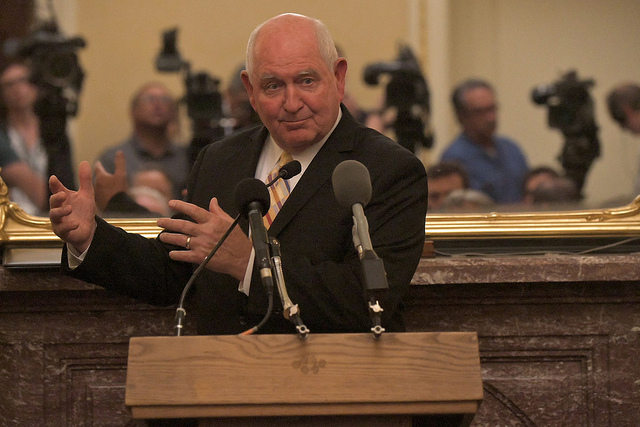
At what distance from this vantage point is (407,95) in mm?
4438

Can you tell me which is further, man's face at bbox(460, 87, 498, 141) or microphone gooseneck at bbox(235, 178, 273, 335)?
man's face at bbox(460, 87, 498, 141)

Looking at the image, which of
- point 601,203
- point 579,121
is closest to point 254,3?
point 579,121

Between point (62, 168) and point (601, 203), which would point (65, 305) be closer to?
point (62, 168)

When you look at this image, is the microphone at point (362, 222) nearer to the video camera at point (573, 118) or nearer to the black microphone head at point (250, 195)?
the black microphone head at point (250, 195)

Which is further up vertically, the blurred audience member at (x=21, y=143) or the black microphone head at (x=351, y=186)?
the black microphone head at (x=351, y=186)

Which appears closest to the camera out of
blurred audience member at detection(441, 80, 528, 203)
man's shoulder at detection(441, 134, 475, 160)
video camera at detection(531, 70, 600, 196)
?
blurred audience member at detection(441, 80, 528, 203)

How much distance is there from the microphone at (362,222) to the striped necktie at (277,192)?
57 centimetres

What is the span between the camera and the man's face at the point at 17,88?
460cm

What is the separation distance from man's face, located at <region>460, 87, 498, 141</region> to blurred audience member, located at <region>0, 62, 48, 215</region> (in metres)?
2.04

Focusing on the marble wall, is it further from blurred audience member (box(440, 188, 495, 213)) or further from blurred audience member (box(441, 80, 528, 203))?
blurred audience member (box(441, 80, 528, 203))

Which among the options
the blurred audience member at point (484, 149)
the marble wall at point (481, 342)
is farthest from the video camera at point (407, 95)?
the marble wall at point (481, 342)

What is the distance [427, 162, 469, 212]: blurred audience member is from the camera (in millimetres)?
3579

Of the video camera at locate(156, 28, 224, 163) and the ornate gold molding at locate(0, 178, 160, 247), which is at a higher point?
the video camera at locate(156, 28, 224, 163)

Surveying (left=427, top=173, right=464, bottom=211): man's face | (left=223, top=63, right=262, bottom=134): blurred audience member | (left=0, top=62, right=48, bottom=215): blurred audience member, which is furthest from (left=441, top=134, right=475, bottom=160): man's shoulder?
(left=0, top=62, right=48, bottom=215): blurred audience member
